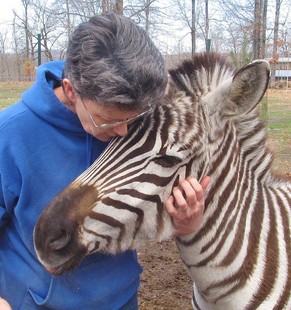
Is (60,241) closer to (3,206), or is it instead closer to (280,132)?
(3,206)

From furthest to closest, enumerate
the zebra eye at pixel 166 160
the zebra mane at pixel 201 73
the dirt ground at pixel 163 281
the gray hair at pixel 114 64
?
the dirt ground at pixel 163 281 < the zebra mane at pixel 201 73 < the zebra eye at pixel 166 160 < the gray hair at pixel 114 64

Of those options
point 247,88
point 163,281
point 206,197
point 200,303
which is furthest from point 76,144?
point 163,281

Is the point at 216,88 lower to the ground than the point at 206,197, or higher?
higher

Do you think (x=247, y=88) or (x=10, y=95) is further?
(x=10, y=95)

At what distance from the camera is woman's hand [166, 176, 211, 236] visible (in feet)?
6.88

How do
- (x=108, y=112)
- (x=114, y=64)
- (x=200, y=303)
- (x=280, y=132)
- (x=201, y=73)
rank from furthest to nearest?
(x=280, y=132), (x=200, y=303), (x=201, y=73), (x=108, y=112), (x=114, y=64)

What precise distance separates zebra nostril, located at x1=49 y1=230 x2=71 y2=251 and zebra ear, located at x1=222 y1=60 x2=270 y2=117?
989 mm

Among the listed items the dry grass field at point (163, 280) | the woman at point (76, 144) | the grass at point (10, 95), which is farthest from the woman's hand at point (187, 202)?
the grass at point (10, 95)

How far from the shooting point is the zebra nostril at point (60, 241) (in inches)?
78.7

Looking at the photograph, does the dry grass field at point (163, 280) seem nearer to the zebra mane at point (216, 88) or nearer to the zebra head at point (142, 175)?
the zebra mane at point (216, 88)

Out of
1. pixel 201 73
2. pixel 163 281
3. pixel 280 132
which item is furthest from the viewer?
pixel 280 132

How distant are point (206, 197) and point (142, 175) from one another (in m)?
0.41

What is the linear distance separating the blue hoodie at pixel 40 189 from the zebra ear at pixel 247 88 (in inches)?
28.5

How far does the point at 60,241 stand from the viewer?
6.59 feet
